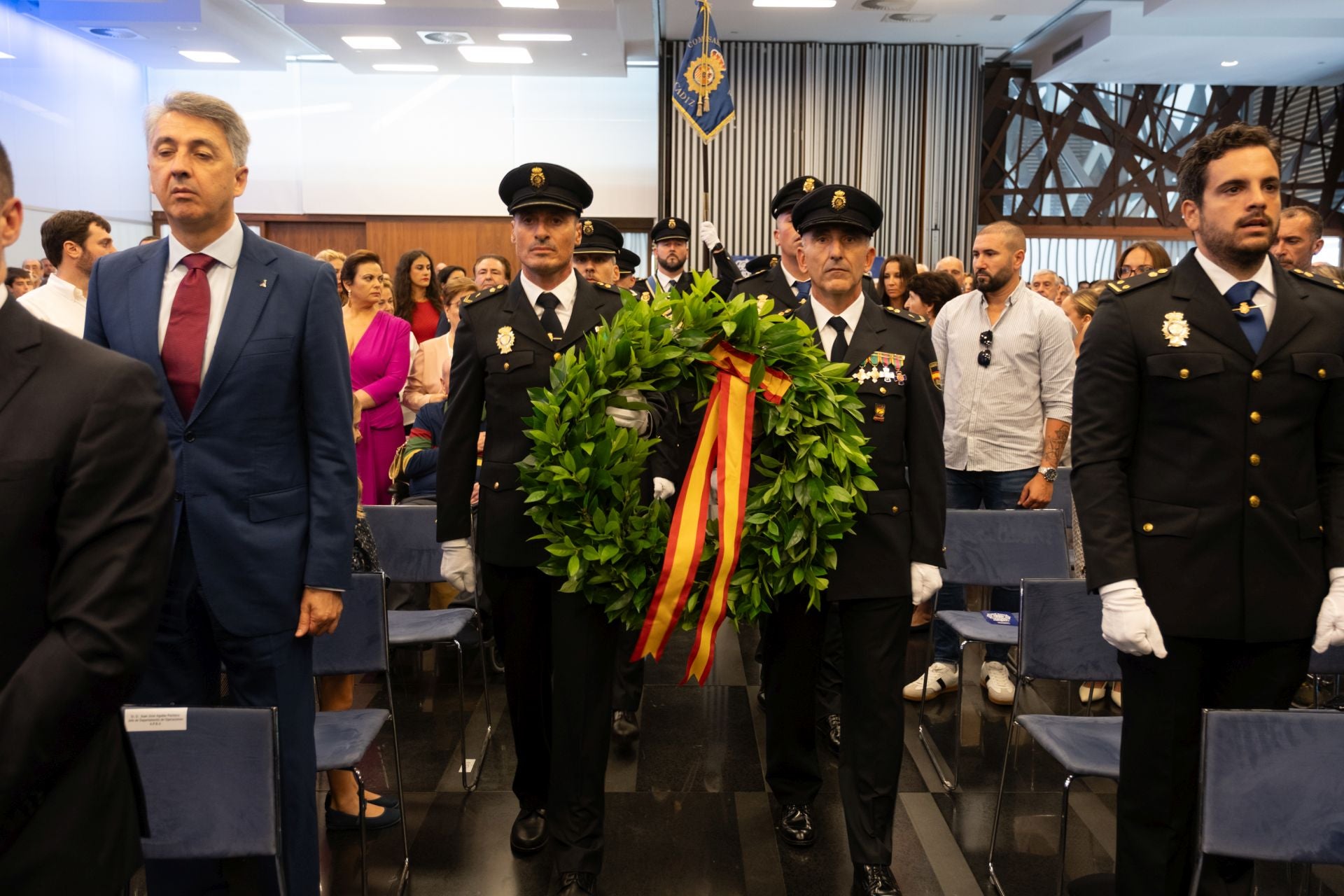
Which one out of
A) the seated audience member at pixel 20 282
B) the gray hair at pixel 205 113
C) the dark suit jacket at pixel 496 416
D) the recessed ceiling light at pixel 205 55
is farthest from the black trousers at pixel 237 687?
the recessed ceiling light at pixel 205 55

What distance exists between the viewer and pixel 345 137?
43.2 ft

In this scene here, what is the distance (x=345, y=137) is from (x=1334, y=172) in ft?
41.0

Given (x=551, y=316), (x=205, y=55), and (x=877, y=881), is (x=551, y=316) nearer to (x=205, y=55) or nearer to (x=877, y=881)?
(x=877, y=881)

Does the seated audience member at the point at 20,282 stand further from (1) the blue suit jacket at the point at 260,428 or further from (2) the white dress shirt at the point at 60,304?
(1) the blue suit jacket at the point at 260,428

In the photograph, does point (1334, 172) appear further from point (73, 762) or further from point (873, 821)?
point (73, 762)

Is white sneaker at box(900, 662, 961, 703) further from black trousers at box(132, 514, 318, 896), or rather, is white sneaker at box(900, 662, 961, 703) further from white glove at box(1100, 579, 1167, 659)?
black trousers at box(132, 514, 318, 896)

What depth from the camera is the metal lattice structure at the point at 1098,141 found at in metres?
13.1

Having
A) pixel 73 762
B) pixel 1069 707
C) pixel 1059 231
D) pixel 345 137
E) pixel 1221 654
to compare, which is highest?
pixel 345 137

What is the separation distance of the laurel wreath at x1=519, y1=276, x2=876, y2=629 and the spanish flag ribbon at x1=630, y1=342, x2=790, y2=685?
0.03 m

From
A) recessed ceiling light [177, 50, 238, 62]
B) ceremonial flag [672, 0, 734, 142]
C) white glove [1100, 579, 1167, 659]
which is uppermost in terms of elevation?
recessed ceiling light [177, 50, 238, 62]

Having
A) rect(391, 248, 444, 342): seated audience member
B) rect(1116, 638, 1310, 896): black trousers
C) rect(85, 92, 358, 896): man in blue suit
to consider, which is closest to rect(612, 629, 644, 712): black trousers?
rect(85, 92, 358, 896): man in blue suit

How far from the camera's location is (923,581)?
119 inches

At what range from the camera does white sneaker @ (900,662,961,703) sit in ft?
15.1

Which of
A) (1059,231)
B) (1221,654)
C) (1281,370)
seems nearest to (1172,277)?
(1281,370)
